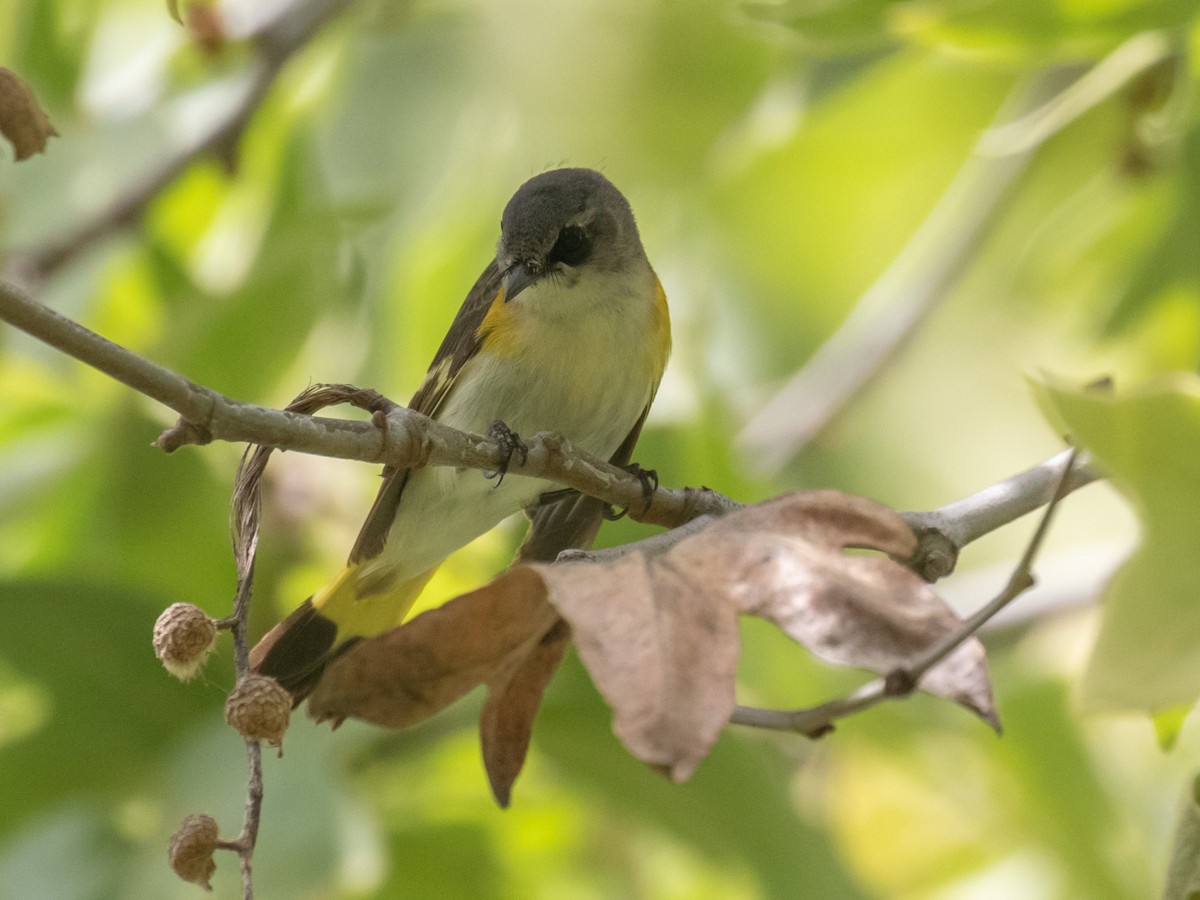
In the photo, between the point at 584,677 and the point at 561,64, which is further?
the point at 561,64

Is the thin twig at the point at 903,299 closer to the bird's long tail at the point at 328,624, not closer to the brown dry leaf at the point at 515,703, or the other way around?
the bird's long tail at the point at 328,624

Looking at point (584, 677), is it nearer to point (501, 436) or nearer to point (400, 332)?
point (501, 436)

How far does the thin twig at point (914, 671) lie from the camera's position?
32.9 inches

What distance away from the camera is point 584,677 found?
222cm

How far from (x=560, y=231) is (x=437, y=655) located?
1.44 m

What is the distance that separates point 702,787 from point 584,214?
0.98 metres

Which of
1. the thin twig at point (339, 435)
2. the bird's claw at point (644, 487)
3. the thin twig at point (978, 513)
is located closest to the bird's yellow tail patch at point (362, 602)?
the bird's claw at point (644, 487)

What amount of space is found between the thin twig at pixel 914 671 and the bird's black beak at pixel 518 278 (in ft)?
4.25

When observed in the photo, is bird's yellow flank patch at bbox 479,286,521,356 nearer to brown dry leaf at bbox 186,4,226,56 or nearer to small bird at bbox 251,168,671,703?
small bird at bbox 251,168,671,703

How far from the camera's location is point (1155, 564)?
89cm

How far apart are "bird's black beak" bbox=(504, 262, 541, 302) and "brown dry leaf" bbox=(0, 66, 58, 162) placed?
1.20m

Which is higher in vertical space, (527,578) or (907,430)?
(527,578)

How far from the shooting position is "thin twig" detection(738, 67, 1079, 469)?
102 inches

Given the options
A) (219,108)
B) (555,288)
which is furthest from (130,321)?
(555,288)
